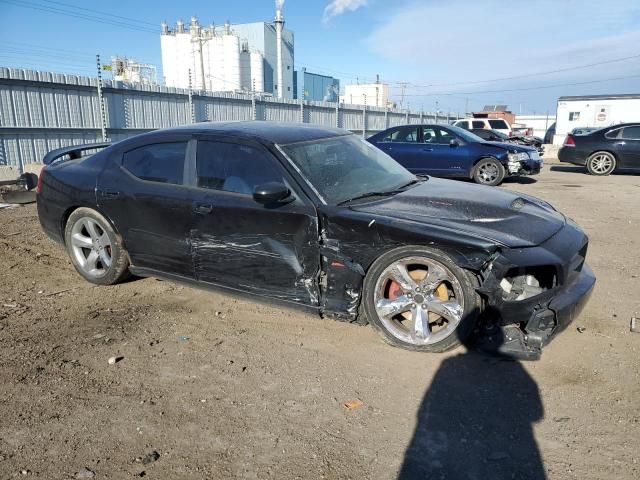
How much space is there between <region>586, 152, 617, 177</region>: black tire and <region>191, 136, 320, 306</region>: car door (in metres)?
14.1

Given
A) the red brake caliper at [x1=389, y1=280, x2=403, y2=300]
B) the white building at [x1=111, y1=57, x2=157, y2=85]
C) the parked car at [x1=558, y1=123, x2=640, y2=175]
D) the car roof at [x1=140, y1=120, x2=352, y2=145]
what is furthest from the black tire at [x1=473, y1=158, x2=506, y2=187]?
the white building at [x1=111, y1=57, x2=157, y2=85]

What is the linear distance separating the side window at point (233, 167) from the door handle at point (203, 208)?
0.53ft

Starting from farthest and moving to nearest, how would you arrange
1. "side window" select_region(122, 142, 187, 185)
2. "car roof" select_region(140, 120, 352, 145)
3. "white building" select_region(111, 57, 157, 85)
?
"white building" select_region(111, 57, 157, 85) < "side window" select_region(122, 142, 187, 185) < "car roof" select_region(140, 120, 352, 145)

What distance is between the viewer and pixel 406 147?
39.8 ft

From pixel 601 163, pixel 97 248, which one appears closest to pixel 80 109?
pixel 97 248

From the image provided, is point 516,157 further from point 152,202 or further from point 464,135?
point 152,202

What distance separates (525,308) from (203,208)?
244 centimetres

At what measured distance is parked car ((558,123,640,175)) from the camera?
14156mm

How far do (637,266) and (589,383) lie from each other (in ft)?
9.79

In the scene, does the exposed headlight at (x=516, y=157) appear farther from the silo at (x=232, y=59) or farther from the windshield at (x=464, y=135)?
the silo at (x=232, y=59)

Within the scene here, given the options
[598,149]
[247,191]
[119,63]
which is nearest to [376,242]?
[247,191]

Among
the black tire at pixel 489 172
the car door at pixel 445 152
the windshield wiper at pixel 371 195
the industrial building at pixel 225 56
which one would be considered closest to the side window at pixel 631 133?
the black tire at pixel 489 172

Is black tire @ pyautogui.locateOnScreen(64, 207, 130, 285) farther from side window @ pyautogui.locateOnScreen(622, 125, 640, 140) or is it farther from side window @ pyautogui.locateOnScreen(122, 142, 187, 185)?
side window @ pyautogui.locateOnScreen(622, 125, 640, 140)

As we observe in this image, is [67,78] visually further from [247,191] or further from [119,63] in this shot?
[119,63]
